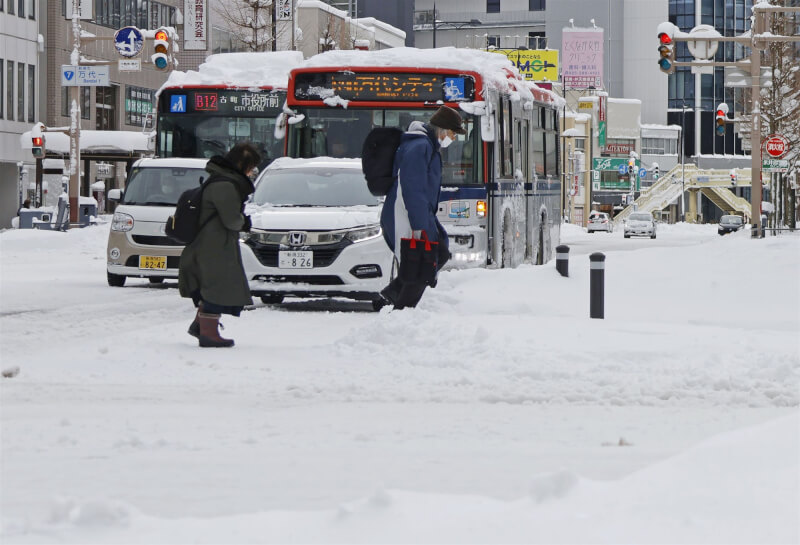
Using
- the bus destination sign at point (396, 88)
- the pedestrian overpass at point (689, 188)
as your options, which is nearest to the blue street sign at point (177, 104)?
the bus destination sign at point (396, 88)

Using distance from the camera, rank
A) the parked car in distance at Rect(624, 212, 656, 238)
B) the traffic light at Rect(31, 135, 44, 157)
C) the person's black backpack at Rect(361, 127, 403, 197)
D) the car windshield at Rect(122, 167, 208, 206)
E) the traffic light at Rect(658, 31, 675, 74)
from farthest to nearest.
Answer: the parked car in distance at Rect(624, 212, 656, 238) < the traffic light at Rect(31, 135, 44, 157) < the traffic light at Rect(658, 31, 675, 74) < the car windshield at Rect(122, 167, 208, 206) < the person's black backpack at Rect(361, 127, 403, 197)

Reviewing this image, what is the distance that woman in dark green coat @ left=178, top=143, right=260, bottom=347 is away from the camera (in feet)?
35.0

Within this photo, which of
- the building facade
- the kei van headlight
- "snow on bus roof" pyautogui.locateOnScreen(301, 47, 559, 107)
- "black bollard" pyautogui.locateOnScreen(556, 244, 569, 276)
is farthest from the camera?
the building facade

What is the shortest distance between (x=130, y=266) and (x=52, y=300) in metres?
2.47

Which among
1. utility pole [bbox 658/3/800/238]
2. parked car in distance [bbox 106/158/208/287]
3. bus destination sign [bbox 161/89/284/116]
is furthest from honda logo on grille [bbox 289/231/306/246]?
utility pole [bbox 658/3/800/238]

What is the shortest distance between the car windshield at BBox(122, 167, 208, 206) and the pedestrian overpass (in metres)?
90.9

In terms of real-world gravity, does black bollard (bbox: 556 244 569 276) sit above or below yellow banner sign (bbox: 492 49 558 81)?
below

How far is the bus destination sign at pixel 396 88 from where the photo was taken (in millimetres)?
18516

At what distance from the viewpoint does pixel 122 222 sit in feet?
62.6

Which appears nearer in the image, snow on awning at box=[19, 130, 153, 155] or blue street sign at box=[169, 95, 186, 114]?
blue street sign at box=[169, 95, 186, 114]

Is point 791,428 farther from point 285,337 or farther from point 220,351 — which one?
point 285,337

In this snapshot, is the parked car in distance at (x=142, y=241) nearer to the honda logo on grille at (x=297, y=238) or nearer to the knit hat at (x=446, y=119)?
the honda logo on grille at (x=297, y=238)

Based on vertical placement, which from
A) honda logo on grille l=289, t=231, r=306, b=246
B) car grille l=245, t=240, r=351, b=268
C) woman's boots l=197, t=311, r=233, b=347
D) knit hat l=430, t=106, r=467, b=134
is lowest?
woman's boots l=197, t=311, r=233, b=347

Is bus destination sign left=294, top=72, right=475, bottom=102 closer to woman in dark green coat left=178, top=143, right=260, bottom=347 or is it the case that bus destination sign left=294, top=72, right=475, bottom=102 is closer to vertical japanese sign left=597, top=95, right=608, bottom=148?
woman in dark green coat left=178, top=143, right=260, bottom=347
